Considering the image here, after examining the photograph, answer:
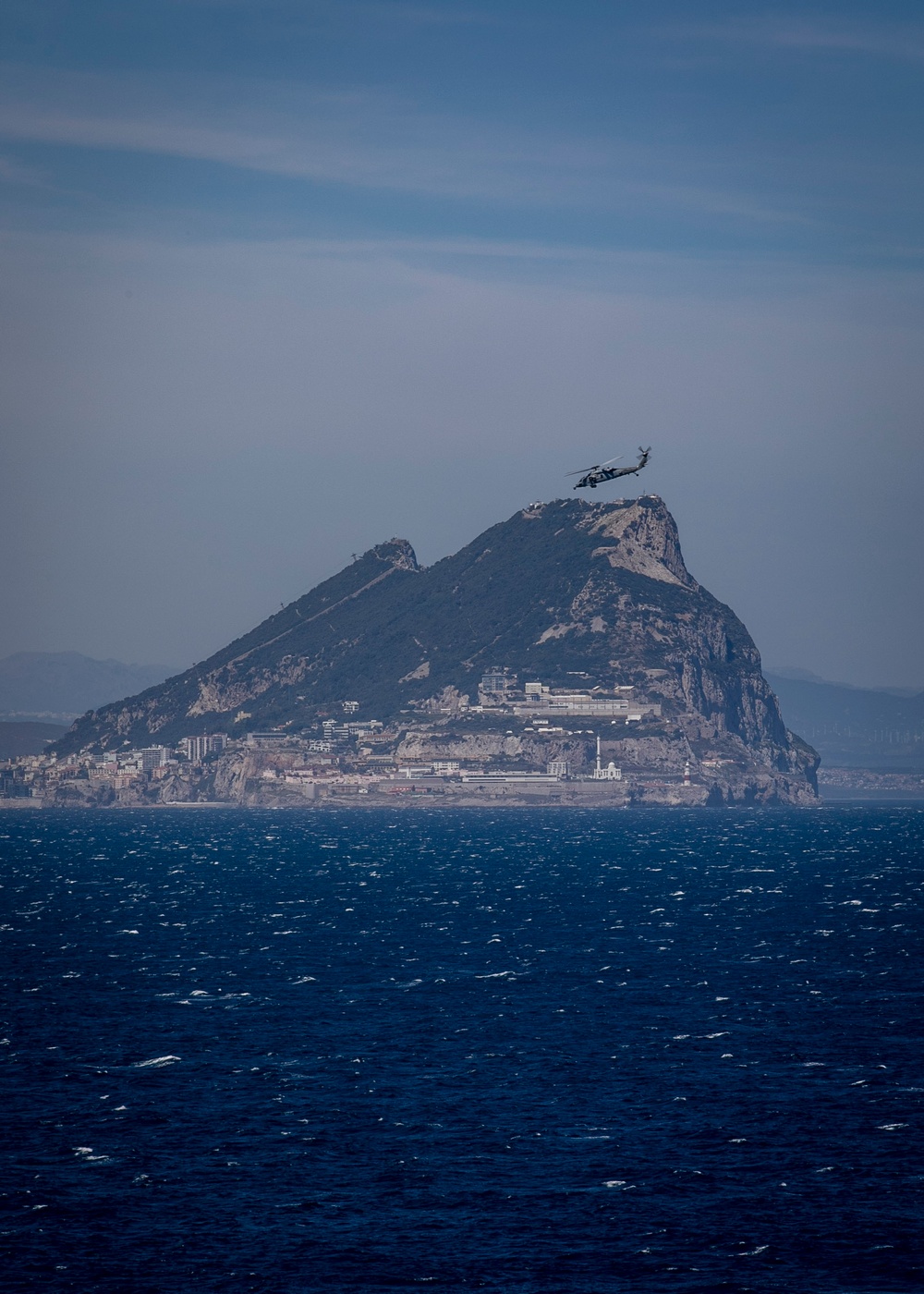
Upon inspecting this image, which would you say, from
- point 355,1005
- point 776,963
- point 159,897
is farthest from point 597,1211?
point 159,897

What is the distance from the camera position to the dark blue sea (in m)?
64.1

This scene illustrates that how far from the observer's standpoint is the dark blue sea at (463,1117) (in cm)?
6406

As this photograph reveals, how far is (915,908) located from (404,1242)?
4673 inches

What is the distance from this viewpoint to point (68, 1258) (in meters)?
63.4

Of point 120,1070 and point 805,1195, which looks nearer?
point 805,1195

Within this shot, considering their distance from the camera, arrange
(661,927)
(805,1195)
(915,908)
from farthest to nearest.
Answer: (915,908), (661,927), (805,1195)

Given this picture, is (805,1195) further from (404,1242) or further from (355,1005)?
(355,1005)

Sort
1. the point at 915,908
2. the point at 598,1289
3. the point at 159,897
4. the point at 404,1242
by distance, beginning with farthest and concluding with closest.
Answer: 1. the point at 159,897
2. the point at 915,908
3. the point at 404,1242
4. the point at 598,1289

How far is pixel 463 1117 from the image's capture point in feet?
274

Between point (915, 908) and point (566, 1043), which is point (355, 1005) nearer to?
point (566, 1043)

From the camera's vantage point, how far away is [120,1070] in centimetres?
9300

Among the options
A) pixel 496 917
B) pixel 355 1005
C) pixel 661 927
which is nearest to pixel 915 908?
pixel 661 927

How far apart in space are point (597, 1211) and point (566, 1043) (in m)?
31.1

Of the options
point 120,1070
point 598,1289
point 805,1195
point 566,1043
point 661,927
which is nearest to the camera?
point 598,1289
